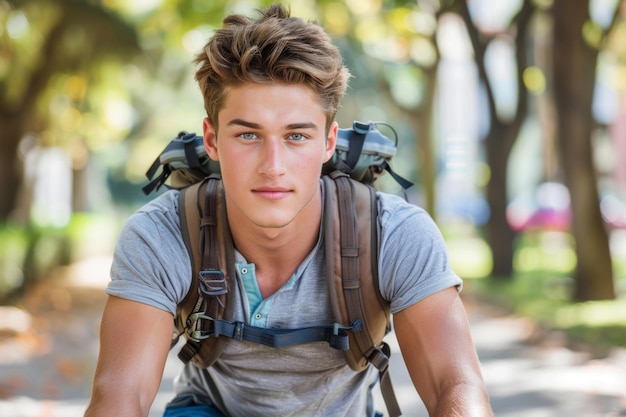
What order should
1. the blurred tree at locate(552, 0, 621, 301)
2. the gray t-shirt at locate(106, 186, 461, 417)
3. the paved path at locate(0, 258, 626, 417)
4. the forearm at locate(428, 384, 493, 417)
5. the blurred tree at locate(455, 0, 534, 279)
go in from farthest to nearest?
the blurred tree at locate(455, 0, 534, 279) → the blurred tree at locate(552, 0, 621, 301) → the paved path at locate(0, 258, 626, 417) → the gray t-shirt at locate(106, 186, 461, 417) → the forearm at locate(428, 384, 493, 417)

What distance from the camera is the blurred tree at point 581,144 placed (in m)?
11.8

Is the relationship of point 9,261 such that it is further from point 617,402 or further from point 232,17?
point 232,17

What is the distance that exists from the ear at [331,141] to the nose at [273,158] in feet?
0.74

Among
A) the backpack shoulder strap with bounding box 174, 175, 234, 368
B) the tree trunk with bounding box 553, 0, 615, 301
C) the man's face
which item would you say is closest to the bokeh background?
the tree trunk with bounding box 553, 0, 615, 301

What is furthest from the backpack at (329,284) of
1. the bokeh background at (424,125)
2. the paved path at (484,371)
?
the paved path at (484,371)

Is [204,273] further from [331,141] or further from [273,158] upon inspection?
[331,141]

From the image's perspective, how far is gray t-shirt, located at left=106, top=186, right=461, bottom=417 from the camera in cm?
279

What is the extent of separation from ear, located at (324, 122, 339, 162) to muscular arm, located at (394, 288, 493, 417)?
1.94ft

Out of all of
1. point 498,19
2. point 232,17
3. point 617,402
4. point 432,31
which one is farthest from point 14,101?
point 232,17

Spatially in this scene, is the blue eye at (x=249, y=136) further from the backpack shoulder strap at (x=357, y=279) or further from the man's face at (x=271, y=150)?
the backpack shoulder strap at (x=357, y=279)

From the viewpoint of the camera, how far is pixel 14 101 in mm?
17656

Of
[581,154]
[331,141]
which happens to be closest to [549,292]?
[581,154]

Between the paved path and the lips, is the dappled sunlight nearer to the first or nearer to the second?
the paved path

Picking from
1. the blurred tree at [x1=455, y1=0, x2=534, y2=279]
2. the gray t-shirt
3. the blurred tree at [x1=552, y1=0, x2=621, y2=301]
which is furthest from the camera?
the blurred tree at [x1=455, y1=0, x2=534, y2=279]
